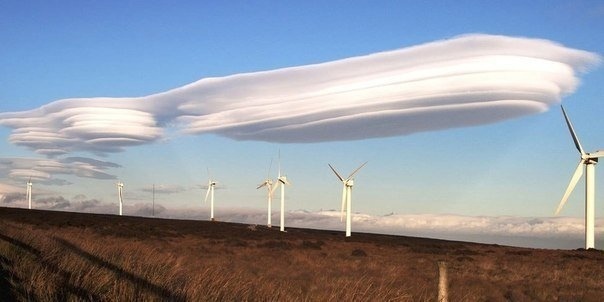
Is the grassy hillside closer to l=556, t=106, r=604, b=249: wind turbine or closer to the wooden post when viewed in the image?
the wooden post

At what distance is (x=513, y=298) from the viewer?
23125mm

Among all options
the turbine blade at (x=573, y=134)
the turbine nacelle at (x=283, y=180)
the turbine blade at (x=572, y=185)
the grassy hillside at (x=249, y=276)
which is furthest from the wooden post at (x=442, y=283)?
the turbine nacelle at (x=283, y=180)

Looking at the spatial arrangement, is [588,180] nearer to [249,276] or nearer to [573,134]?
[573,134]

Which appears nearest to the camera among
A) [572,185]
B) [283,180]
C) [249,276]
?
[249,276]

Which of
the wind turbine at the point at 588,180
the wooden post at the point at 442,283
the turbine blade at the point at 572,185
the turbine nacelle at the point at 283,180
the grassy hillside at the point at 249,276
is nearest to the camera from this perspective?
the grassy hillside at the point at 249,276

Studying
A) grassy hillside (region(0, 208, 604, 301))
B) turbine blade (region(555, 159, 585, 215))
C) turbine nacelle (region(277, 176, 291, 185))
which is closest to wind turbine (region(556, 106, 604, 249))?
turbine blade (region(555, 159, 585, 215))

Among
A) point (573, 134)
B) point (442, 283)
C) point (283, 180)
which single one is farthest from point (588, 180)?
point (442, 283)

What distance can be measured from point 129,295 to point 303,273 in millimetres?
18345

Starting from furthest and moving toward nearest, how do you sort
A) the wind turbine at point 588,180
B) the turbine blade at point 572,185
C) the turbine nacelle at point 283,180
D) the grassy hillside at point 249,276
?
A: 1. the turbine nacelle at point 283,180
2. the wind turbine at point 588,180
3. the turbine blade at point 572,185
4. the grassy hillside at point 249,276

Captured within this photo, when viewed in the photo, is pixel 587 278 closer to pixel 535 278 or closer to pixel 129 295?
pixel 535 278

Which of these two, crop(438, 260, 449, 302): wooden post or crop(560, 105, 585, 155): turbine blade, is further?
crop(560, 105, 585, 155): turbine blade

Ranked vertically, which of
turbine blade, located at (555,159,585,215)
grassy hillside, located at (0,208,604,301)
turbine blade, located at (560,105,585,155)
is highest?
turbine blade, located at (560,105,585,155)

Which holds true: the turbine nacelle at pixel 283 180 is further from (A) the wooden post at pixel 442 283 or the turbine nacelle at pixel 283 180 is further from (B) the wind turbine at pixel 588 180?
(A) the wooden post at pixel 442 283

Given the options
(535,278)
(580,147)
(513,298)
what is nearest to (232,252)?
(535,278)
